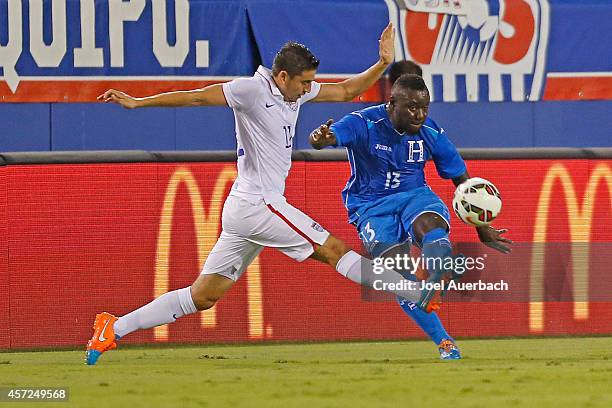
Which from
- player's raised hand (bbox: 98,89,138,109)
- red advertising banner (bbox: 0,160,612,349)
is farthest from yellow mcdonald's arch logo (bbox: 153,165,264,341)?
player's raised hand (bbox: 98,89,138,109)

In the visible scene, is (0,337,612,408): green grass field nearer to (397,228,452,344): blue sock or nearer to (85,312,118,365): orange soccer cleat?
(85,312,118,365): orange soccer cleat

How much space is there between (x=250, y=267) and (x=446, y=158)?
8.54ft

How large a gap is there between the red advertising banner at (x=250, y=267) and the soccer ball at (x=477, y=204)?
2415 millimetres

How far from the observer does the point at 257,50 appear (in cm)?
1402

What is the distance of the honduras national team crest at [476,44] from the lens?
14.1 metres

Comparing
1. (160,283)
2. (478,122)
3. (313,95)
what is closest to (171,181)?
(160,283)

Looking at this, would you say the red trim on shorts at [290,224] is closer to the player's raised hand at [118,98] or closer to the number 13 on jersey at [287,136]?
the number 13 on jersey at [287,136]

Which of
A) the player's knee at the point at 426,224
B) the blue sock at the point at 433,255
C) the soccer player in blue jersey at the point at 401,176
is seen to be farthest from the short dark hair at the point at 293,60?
the blue sock at the point at 433,255

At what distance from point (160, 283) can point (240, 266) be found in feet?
7.97

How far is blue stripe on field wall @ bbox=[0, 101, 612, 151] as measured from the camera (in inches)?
556

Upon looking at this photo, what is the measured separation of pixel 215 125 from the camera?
14.4 m

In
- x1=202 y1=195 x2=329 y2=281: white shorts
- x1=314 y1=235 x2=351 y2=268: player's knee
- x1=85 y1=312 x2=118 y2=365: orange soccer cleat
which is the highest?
x1=202 y1=195 x2=329 y2=281: white shorts

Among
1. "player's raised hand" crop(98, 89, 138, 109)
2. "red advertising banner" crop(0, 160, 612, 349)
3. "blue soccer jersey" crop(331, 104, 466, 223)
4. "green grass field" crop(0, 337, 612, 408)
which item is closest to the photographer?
"green grass field" crop(0, 337, 612, 408)

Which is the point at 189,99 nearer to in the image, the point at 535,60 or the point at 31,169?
the point at 31,169
